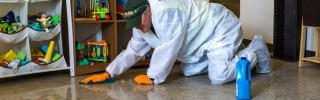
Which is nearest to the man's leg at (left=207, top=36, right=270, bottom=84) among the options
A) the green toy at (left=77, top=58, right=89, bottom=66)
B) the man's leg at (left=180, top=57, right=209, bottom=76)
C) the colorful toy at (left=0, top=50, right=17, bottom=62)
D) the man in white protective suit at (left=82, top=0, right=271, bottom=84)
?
the man in white protective suit at (left=82, top=0, right=271, bottom=84)

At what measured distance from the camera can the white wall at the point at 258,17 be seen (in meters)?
3.50

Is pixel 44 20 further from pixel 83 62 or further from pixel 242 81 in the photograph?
pixel 242 81

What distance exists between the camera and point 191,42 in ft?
7.87

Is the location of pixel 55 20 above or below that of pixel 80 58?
above

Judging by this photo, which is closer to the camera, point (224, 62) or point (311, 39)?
point (224, 62)

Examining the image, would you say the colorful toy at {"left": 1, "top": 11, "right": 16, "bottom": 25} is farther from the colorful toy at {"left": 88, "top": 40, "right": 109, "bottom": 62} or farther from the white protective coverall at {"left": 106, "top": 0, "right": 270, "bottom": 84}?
the white protective coverall at {"left": 106, "top": 0, "right": 270, "bottom": 84}

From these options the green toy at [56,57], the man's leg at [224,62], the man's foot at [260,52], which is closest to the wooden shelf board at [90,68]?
the green toy at [56,57]

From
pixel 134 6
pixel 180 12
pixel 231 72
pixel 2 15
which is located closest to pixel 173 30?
pixel 180 12

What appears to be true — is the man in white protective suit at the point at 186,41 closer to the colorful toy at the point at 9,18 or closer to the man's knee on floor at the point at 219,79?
the man's knee on floor at the point at 219,79

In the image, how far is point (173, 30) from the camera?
7.23 feet

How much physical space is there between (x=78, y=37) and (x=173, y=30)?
44.2 inches

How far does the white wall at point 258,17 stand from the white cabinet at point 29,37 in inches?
74.6

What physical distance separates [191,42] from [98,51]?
0.82m

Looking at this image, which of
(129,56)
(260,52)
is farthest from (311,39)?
(129,56)
